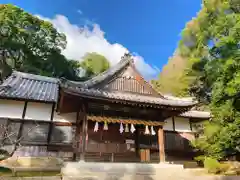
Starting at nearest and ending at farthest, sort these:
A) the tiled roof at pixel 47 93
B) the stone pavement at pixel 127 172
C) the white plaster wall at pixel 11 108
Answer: the stone pavement at pixel 127 172 < the tiled roof at pixel 47 93 < the white plaster wall at pixel 11 108

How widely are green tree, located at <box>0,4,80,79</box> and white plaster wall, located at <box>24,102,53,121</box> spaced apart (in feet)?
77.0

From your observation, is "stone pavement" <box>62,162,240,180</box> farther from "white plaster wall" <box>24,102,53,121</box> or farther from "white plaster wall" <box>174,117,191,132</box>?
"white plaster wall" <box>174,117,191,132</box>

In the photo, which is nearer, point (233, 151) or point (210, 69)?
point (233, 151)

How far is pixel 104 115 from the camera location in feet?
35.7

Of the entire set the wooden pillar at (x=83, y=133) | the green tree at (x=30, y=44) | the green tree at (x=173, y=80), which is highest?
Answer: the green tree at (x=30, y=44)

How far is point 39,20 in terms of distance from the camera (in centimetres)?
3681

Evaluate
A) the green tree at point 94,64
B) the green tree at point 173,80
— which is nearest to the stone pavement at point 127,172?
the green tree at point 173,80

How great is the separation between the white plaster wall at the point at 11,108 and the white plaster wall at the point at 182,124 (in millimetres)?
10675

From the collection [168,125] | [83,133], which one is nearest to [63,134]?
[83,133]

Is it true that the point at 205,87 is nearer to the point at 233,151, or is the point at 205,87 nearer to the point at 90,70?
the point at 233,151

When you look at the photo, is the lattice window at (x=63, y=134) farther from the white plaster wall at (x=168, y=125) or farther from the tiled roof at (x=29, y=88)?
the white plaster wall at (x=168, y=125)

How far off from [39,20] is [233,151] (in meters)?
37.7

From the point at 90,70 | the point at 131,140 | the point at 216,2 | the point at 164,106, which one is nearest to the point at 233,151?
the point at 164,106

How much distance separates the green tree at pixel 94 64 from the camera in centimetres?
4172
